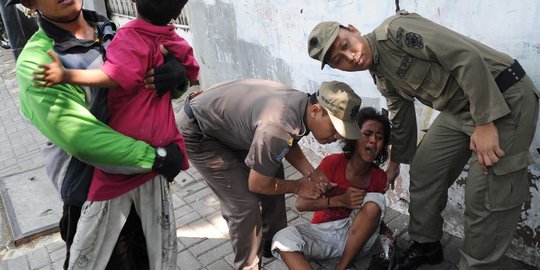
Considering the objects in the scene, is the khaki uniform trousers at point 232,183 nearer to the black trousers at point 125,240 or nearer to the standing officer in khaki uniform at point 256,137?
the standing officer in khaki uniform at point 256,137

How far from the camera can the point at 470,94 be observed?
81.6 inches

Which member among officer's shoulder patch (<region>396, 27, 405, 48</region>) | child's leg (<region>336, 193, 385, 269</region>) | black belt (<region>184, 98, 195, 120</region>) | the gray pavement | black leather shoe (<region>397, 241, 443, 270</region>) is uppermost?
officer's shoulder patch (<region>396, 27, 405, 48</region>)

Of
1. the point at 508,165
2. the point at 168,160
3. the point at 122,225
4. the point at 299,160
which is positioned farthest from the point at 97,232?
the point at 508,165

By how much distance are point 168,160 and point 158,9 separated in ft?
1.97

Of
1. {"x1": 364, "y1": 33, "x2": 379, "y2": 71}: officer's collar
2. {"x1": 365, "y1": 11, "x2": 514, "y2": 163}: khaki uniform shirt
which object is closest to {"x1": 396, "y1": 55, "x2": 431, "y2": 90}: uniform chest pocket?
{"x1": 365, "y1": 11, "x2": 514, "y2": 163}: khaki uniform shirt

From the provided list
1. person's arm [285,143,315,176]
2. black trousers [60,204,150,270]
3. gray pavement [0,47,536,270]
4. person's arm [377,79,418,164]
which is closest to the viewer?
black trousers [60,204,150,270]

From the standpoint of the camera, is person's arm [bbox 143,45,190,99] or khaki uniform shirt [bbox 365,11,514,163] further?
khaki uniform shirt [bbox 365,11,514,163]

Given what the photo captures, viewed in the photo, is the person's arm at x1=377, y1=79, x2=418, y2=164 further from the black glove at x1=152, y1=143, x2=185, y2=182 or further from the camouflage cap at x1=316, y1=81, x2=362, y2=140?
the black glove at x1=152, y1=143, x2=185, y2=182

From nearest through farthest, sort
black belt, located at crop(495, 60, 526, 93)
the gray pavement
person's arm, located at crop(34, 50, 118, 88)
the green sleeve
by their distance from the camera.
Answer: person's arm, located at crop(34, 50, 118, 88) < the green sleeve < black belt, located at crop(495, 60, 526, 93) < the gray pavement

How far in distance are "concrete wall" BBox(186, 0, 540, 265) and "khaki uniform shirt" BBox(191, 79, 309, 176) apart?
3.49 feet

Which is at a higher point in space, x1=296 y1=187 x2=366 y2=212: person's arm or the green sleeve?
the green sleeve

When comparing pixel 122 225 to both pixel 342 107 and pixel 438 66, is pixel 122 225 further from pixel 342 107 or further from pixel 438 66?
pixel 438 66

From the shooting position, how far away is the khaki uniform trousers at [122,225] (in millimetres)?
1854

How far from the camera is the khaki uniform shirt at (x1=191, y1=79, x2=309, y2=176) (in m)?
2.13
